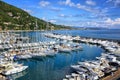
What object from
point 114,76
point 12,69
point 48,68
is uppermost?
point 12,69

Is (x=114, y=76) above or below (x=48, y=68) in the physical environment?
above

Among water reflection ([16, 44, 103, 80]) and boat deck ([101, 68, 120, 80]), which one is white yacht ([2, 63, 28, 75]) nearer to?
water reflection ([16, 44, 103, 80])

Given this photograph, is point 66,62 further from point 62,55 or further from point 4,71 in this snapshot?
point 4,71

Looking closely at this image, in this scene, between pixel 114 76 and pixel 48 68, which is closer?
pixel 114 76

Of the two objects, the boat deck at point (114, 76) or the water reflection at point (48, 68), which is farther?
the water reflection at point (48, 68)

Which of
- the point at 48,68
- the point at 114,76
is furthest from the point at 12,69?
the point at 114,76

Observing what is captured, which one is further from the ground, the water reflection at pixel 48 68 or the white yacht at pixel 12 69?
the white yacht at pixel 12 69

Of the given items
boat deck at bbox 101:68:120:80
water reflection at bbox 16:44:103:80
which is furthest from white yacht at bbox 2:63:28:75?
boat deck at bbox 101:68:120:80

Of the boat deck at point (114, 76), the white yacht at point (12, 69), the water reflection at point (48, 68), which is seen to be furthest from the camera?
the water reflection at point (48, 68)

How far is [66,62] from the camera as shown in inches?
2308

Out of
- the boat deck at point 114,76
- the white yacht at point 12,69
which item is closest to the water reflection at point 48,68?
the white yacht at point 12,69

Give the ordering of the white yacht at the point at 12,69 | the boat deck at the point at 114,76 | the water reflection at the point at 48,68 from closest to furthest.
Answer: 1. the boat deck at the point at 114,76
2. the white yacht at the point at 12,69
3. the water reflection at the point at 48,68

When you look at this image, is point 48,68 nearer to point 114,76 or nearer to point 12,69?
point 12,69

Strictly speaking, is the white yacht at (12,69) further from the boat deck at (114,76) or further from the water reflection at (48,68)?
the boat deck at (114,76)
